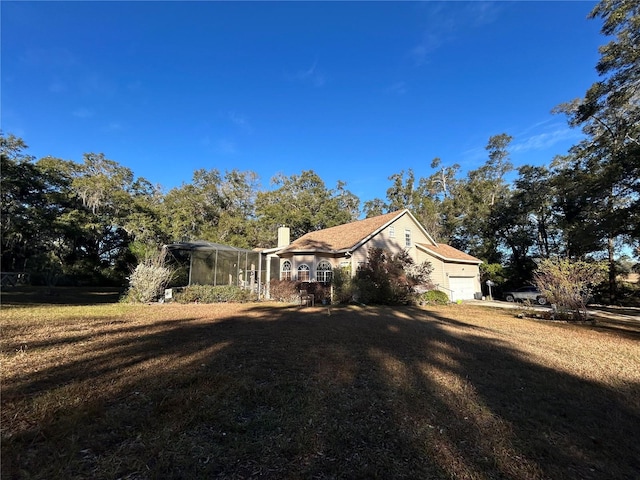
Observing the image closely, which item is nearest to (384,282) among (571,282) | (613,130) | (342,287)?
(342,287)

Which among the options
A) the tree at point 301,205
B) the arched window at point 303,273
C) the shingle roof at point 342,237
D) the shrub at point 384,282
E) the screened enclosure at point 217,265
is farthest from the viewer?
the tree at point 301,205

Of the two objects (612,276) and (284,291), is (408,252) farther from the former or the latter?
(612,276)

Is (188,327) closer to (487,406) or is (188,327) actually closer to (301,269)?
(487,406)

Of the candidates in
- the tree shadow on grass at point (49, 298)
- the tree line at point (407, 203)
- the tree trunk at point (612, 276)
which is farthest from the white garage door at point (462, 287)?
the tree shadow on grass at point (49, 298)

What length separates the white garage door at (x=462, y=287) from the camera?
22891 mm

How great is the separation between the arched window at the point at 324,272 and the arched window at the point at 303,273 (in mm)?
657

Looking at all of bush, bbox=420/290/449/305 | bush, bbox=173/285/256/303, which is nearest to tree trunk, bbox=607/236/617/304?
bush, bbox=420/290/449/305

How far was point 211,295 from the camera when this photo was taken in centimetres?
1641

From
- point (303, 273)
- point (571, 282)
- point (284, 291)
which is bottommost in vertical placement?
point (284, 291)

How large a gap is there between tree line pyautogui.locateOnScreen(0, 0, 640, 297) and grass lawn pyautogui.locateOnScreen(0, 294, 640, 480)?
12.9m

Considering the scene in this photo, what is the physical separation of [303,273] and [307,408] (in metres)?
14.7

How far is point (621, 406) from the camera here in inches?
166

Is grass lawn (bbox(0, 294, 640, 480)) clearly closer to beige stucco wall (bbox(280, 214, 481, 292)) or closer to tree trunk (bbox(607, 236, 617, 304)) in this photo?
beige stucco wall (bbox(280, 214, 481, 292))

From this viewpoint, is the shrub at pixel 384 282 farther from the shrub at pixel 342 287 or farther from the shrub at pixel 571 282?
the shrub at pixel 571 282
